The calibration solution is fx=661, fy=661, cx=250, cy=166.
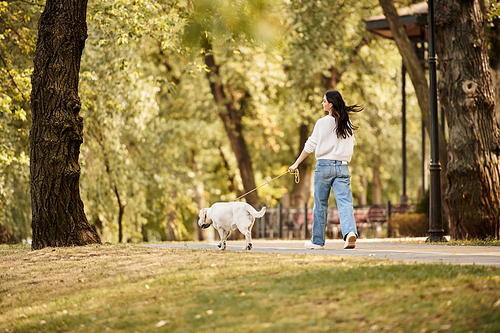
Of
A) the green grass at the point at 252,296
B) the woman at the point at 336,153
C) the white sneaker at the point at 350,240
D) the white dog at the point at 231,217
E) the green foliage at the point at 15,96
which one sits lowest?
the green grass at the point at 252,296

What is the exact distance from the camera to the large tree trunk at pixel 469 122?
38.1 feet

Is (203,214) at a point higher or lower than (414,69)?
lower

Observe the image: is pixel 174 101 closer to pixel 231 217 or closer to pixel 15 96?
pixel 15 96

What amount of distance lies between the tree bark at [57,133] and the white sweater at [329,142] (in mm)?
3824

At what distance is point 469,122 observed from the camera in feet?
38.8

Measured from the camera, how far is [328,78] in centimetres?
2450

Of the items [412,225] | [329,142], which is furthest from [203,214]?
[412,225]

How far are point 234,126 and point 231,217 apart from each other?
15.4m

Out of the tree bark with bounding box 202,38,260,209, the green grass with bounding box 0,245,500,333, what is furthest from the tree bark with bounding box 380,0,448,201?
the green grass with bounding box 0,245,500,333

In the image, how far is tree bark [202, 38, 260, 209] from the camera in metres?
23.2

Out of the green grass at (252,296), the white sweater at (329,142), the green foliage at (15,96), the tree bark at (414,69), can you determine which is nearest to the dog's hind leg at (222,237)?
the green grass at (252,296)

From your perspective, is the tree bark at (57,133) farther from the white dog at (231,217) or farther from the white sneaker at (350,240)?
the white sneaker at (350,240)

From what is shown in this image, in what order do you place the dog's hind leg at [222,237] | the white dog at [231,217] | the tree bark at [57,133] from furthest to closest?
the tree bark at [57,133] < the dog's hind leg at [222,237] < the white dog at [231,217]

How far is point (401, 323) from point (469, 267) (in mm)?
1789
